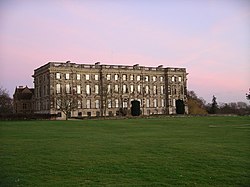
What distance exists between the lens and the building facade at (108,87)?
77.4 meters

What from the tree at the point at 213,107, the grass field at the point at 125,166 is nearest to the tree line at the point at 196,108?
the tree at the point at 213,107

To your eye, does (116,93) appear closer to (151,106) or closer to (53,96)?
(151,106)

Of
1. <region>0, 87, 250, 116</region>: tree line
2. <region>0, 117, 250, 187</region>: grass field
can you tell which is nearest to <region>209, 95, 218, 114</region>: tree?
<region>0, 87, 250, 116</region>: tree line

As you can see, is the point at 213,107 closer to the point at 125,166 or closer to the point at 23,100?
the point at 23,100

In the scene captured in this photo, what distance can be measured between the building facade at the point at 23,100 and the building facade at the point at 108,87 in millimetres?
2600

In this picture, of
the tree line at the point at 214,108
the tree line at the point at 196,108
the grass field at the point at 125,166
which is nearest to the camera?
the grass field at the point at 125,166

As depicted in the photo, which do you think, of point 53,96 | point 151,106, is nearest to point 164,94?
point 151,106

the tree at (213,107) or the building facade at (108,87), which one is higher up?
the building facade at (108,87)

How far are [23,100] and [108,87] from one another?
2268 cm

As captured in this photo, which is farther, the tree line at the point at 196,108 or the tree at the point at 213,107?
the tree at the point at 213,107

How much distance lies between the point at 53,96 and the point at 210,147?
204ft

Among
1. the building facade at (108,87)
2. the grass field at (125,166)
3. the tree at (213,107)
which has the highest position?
the building facade at (108,87)

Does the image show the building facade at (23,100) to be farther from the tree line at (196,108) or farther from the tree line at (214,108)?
the tree line at (214,108)

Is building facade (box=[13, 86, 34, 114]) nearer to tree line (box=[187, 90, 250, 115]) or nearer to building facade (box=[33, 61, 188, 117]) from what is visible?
building facade (box=[33, 61, 188, 117])
